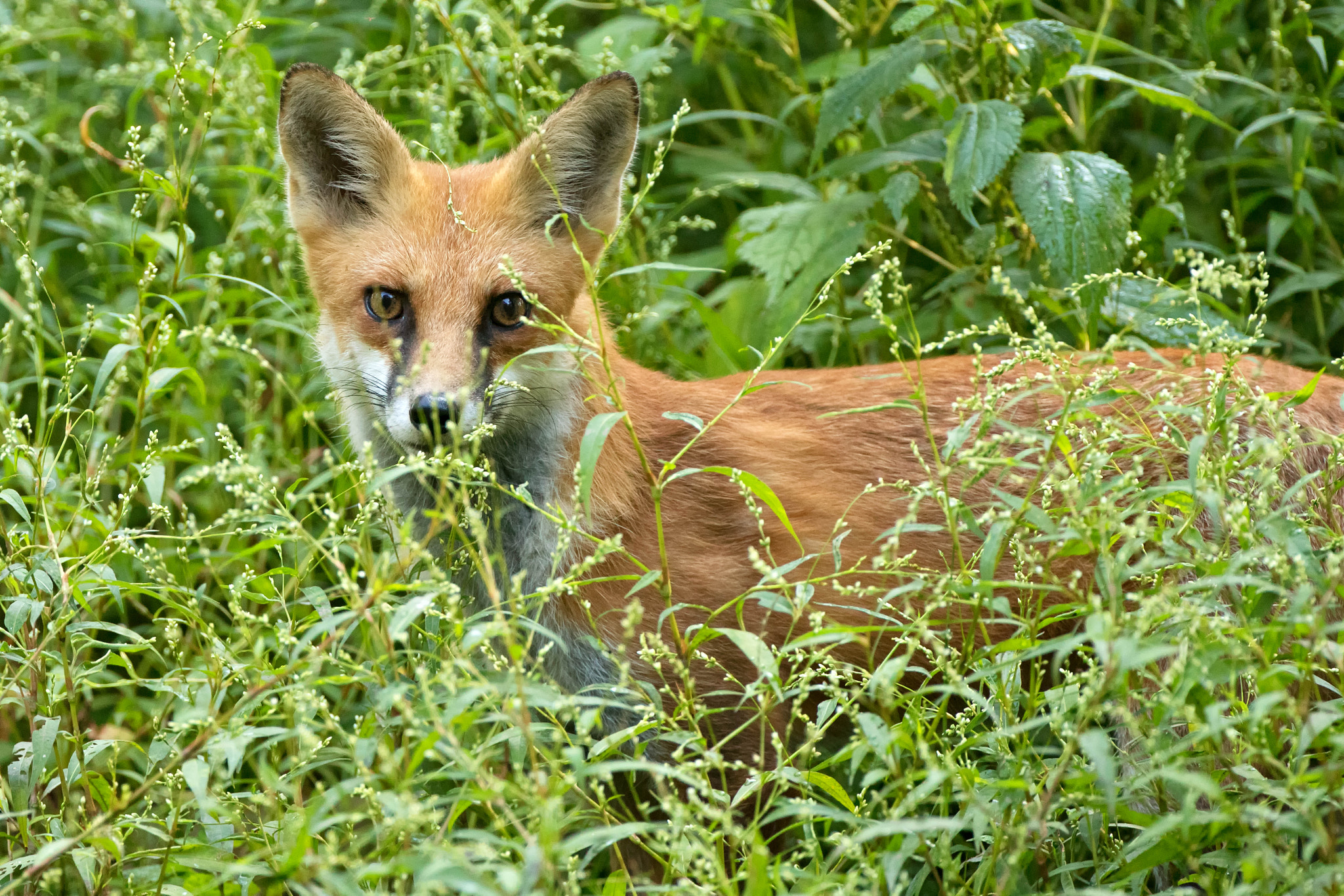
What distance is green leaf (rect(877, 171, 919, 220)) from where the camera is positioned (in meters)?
4.12

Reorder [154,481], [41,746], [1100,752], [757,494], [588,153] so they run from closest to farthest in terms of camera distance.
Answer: [1100,752], [41,746], [757,494], [154,481], [588,153]

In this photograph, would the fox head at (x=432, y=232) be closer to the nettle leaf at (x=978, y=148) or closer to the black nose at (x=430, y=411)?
the black nose at (x=430, y=411)

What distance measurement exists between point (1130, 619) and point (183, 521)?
398cm

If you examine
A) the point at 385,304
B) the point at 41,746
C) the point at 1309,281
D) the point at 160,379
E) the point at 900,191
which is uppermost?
the point at 900,191

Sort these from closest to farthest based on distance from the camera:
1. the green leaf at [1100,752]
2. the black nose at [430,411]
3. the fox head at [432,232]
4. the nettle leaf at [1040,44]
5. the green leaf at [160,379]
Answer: the green leaf at [1100,752], the black nose at [430,411], the green leaf at [160,379], the fox head at [432,232], the nettle leaf at [1040,44]

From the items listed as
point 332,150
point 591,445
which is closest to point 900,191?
point 332,150

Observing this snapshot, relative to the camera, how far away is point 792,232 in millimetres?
4348

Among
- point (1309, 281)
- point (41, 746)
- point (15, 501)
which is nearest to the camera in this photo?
point (41, 746)

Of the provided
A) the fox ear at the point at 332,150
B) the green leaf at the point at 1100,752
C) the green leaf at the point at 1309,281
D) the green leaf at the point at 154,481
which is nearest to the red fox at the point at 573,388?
the fox ear at the point at 332,150

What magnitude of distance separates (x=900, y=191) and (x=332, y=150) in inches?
76.4

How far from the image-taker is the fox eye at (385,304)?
3631 millimetres

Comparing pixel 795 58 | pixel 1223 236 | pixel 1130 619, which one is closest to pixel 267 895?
pixel 1130 619

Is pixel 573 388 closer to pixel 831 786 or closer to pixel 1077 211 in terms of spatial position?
pixel 831 786

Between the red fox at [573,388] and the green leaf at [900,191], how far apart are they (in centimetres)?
57
